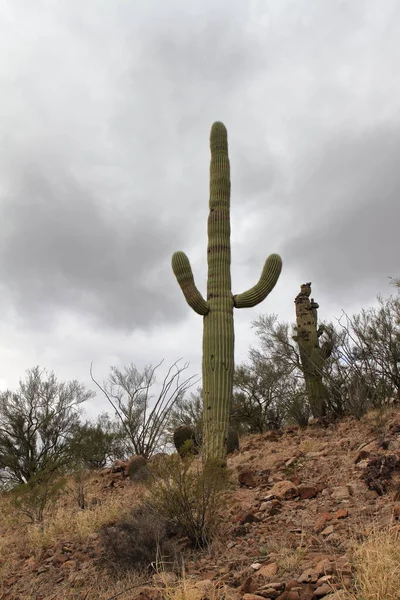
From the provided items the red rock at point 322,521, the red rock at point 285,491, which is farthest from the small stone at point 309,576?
the red rock at point 285,491

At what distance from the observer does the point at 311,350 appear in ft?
48.2

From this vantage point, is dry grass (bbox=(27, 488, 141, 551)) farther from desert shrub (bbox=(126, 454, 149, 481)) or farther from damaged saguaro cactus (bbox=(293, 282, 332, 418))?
damaged saguaro cactus (bbox=(293, 282, 332, 418))

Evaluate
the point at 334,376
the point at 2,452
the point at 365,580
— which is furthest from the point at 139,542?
the point at 2,452

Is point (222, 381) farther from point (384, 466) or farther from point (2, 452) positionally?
point (2, 452)

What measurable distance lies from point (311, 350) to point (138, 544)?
10.7 metres

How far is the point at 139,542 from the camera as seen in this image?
4914mm

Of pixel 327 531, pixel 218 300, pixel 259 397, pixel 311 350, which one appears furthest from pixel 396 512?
pixel 259 397

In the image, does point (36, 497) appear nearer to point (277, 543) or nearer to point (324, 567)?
point (277, 543)

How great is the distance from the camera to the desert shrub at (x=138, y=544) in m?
4.80

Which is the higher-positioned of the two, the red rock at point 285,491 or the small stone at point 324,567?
the red rock at point 285,491

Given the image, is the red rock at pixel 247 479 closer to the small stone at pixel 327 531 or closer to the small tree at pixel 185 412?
the small stone at pixel 327 531

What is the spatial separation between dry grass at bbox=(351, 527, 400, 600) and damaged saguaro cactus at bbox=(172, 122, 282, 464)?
5157 mm

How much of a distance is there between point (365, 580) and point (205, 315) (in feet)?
24.2

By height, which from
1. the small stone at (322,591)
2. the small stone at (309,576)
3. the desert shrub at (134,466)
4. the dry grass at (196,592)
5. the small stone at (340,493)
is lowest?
the dry grass at (196,592)
